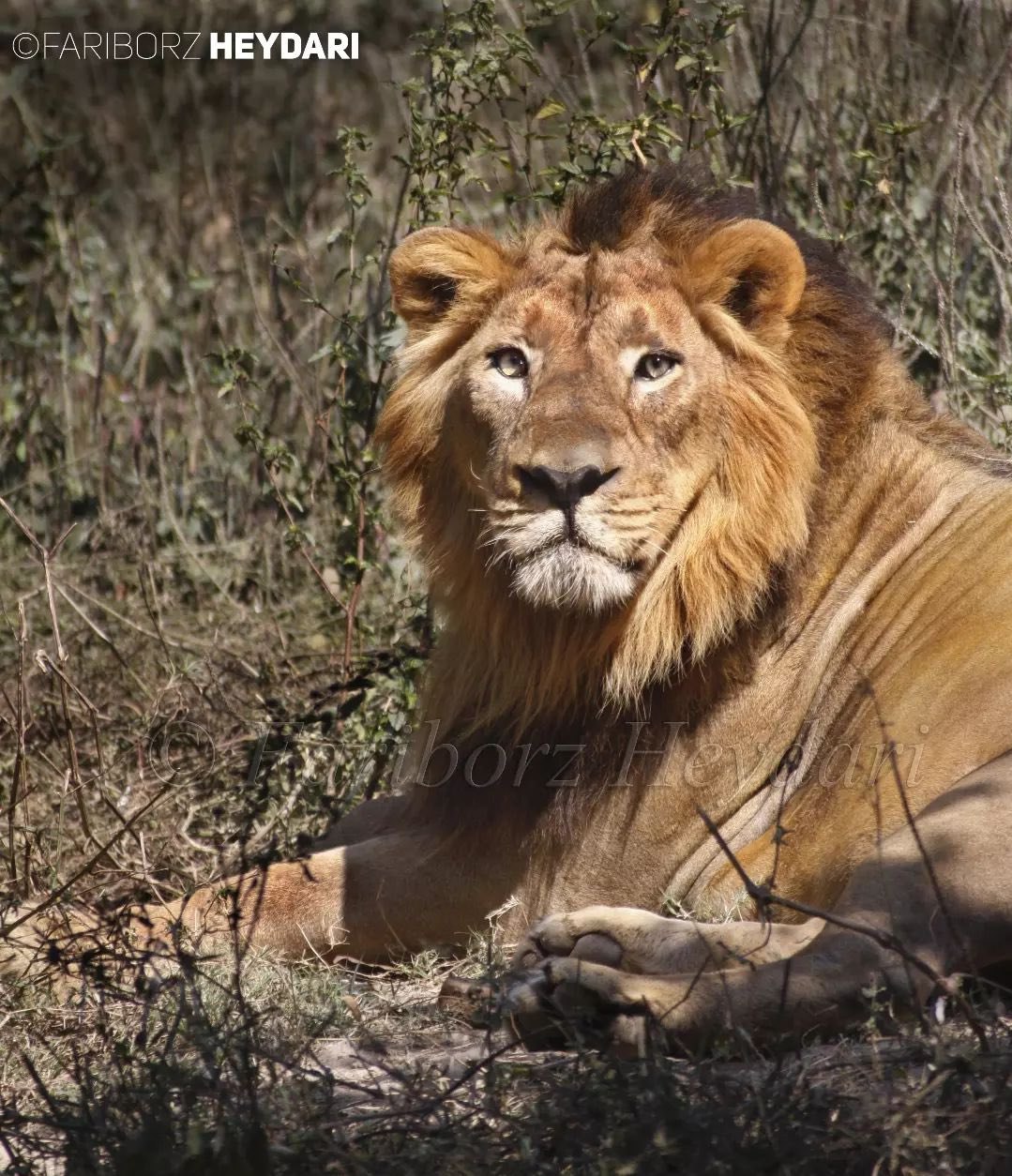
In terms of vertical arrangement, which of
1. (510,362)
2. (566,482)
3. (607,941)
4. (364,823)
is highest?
(510,362)

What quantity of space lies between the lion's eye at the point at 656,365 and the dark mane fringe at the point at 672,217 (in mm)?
407

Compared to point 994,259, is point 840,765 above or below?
below

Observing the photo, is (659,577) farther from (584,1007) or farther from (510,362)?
(584,1007)

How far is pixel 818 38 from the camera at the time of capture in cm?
870

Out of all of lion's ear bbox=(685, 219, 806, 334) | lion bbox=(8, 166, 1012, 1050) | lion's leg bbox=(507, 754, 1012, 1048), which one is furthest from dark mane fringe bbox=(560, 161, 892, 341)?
lion's leg bbox=(507, 754, 1012, 1048)

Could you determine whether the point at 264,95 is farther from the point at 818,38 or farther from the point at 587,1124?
the point at 587,1124

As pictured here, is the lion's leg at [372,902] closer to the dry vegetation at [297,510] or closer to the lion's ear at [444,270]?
the dry vegetation at [297,510]

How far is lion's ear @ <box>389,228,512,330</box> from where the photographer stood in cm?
522

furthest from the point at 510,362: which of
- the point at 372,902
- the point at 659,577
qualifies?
the point at 372,902

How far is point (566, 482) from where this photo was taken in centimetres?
448

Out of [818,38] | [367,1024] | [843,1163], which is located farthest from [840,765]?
[818,38]

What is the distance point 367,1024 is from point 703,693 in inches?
53.6

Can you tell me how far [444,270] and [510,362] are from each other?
457mm

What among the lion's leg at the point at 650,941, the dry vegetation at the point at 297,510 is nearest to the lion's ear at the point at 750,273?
the dry vegetation at the point at 297,510
